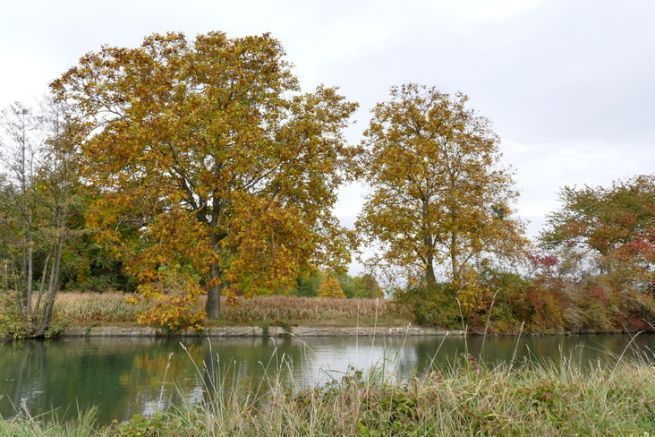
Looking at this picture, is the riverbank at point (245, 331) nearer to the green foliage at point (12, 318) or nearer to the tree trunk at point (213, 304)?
the green foliage at point (12, 318)

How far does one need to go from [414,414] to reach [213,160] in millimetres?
14843

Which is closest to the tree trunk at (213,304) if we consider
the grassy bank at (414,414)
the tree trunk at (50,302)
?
the tree trunk at (50,302)

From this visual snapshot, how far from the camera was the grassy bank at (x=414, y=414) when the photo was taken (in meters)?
4.03

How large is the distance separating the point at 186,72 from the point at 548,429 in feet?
52.9

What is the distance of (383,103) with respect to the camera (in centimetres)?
2361

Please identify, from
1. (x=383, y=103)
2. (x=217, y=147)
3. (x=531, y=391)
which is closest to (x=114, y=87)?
(x=217, y=147)

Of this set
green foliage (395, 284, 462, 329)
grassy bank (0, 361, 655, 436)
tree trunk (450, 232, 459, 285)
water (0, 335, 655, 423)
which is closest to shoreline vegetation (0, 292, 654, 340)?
green foliage (395, 284, 462, 329)

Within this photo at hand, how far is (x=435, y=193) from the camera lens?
73.5 ft

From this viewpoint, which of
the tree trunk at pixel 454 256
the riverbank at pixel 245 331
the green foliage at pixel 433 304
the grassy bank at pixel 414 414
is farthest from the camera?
the tree trunk at pixel 454 256

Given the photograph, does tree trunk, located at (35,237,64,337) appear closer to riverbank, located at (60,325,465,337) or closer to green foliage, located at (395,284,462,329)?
riverbank, located at (60,325,465,337)

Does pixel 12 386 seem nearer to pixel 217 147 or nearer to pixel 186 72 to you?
pixel 217 147

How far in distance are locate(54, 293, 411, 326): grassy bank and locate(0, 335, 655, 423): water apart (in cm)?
175

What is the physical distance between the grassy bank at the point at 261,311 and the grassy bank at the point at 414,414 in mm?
10392

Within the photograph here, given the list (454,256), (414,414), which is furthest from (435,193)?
(414,414)
